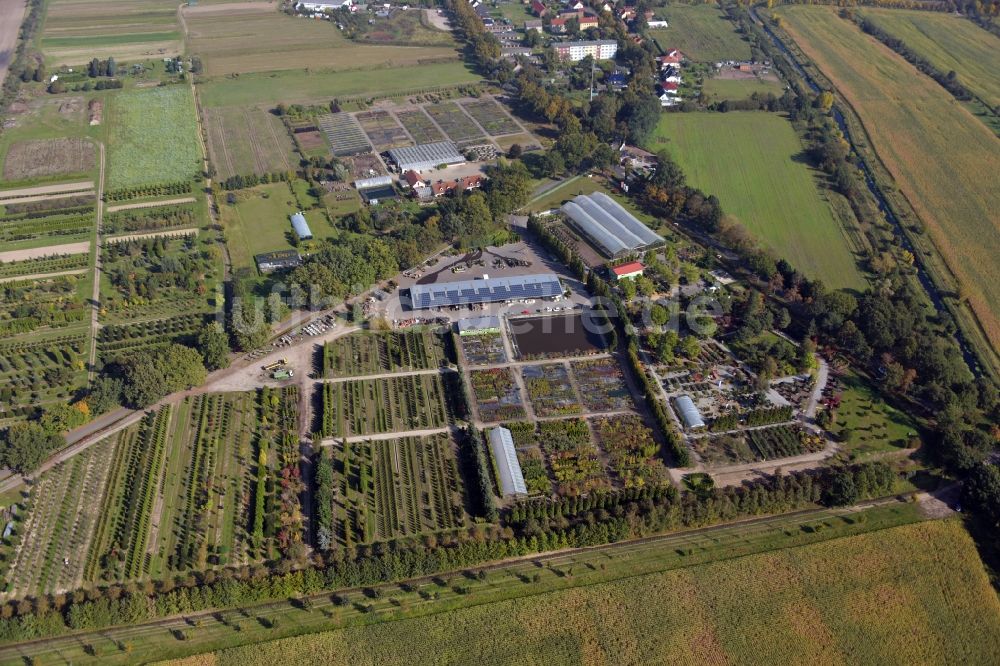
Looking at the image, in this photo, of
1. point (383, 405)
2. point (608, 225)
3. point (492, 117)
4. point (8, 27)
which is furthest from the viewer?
point (8, 27)

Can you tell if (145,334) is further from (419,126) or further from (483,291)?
(419,126)

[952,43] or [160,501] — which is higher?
[952,43]

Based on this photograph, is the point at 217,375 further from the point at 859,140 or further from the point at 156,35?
the point at 156,35

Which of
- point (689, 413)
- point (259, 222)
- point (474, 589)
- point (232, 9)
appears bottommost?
point (474, 589)

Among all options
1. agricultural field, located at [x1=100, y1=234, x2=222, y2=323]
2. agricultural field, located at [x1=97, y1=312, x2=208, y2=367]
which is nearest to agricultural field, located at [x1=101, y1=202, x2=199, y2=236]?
agricultural field, located at [x1=100, y1=234, x2=222, y2=323]

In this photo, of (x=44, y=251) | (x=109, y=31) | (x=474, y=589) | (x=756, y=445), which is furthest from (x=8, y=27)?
(x=756, y=445)

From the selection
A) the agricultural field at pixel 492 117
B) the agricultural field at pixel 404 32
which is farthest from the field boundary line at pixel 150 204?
the agricultural field at pixel 404 32
